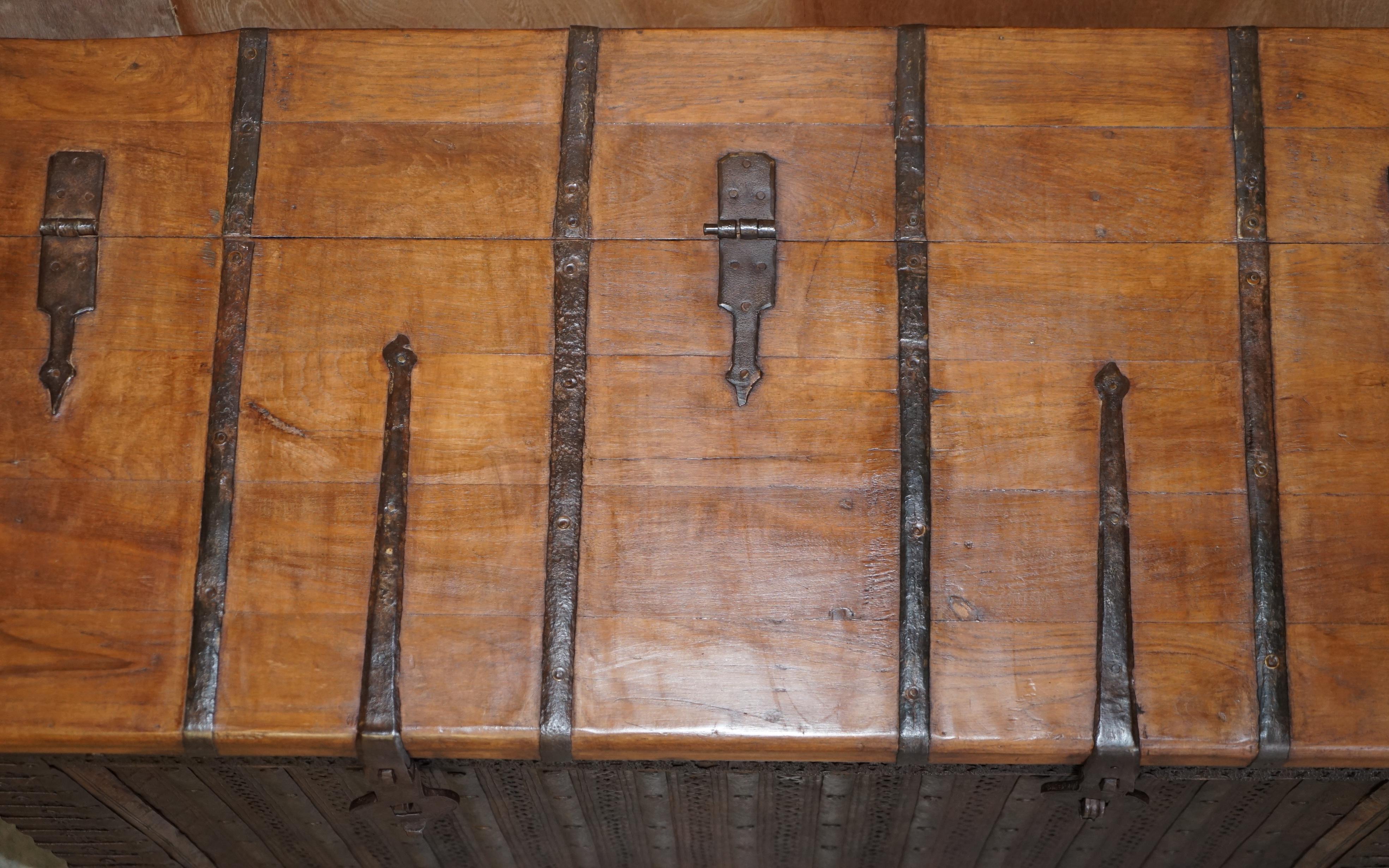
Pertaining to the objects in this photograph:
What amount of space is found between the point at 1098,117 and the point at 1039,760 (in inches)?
55.6

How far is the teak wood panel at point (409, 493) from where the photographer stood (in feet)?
7.39

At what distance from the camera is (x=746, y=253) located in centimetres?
239

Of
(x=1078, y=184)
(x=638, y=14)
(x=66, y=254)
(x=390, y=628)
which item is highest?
(x=638, y=14)

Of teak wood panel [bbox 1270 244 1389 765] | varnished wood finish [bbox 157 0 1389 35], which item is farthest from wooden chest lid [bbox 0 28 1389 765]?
varnished wood finish [bbox 157 0 1389 35]

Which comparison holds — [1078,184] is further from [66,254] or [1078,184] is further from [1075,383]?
[66,254]

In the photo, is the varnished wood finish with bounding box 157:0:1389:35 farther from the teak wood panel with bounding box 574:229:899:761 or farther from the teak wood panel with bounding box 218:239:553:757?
the teak wood panel with bounding box 218:239:553:757

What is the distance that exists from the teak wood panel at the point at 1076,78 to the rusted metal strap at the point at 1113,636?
1.97 feet

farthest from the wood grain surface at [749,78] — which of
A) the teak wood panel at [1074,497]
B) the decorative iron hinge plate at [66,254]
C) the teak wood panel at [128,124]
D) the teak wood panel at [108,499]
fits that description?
the decorative iron hinge plate at [66,254]

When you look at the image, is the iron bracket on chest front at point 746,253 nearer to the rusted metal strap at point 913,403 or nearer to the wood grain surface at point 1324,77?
the rusted metal strap at point 913,403

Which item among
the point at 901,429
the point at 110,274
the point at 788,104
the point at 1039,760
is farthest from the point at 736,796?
the point at 110,274

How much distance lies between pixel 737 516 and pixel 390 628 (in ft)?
2.46

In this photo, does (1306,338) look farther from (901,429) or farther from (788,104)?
(788,104)

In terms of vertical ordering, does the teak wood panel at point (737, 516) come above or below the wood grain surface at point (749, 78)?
below

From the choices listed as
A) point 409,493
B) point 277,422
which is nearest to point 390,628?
point 409,493
